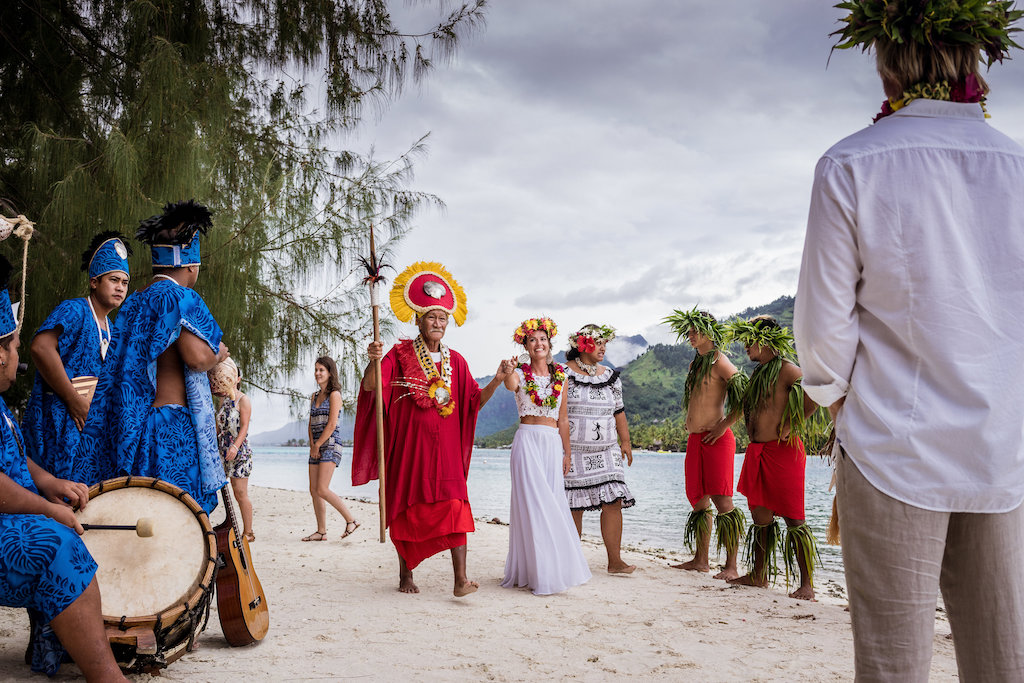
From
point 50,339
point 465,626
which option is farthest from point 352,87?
point 465,626

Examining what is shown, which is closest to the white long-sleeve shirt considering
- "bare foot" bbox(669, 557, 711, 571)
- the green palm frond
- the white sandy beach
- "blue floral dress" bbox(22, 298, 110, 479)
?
the white sandy beach

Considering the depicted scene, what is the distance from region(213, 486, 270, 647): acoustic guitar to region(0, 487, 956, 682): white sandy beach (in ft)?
0.33

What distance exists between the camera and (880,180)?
1925 mm

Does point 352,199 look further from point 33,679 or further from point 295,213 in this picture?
point 33,679

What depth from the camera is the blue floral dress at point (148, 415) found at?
144 inches

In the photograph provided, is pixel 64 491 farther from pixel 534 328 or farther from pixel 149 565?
pixel 534 328

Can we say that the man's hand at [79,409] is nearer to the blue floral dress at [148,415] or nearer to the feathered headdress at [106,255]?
the blue floral dress at [148,415]

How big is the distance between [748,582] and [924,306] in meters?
4.95

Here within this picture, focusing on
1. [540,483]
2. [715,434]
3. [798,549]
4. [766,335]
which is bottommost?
[798,549]

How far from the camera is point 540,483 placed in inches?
238

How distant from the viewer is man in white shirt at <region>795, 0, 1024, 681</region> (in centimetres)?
185

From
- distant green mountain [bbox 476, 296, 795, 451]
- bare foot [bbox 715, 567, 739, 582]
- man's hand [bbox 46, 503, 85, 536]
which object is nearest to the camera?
man's hand [bbox 46, 503, 85, 536]

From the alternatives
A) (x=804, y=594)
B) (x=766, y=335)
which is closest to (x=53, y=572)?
(x=804, y=594)

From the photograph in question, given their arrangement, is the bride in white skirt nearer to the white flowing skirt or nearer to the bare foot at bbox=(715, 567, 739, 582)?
the white flowing skirt
